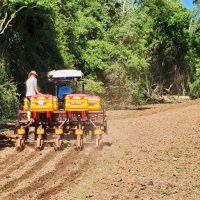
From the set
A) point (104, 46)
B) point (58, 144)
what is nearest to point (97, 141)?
point (58, 144)

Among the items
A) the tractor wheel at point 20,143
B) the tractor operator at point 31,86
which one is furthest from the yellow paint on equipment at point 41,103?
the tractor wheel at point 20,143

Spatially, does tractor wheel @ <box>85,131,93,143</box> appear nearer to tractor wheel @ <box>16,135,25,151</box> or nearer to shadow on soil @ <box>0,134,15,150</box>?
tractor wheel @ <box>16,135,25,151</box>

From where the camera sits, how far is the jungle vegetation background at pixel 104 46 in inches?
1228

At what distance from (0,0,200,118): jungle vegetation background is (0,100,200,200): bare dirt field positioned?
1260cm

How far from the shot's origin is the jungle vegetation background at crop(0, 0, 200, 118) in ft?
102

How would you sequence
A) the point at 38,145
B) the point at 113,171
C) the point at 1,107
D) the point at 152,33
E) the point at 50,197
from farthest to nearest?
the point at 152,33 → the point at 1,107 → the point at 38,145 → the point at 113,171 → the point at 50,197

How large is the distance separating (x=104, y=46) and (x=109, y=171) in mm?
27819

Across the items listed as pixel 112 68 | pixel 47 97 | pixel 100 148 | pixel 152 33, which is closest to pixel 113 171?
pixel 100 148

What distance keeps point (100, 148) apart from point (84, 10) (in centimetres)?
2653

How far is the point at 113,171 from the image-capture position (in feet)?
39.4

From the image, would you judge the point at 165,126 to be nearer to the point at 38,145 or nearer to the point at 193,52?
the point at 38,145

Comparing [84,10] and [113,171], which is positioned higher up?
[84,10]

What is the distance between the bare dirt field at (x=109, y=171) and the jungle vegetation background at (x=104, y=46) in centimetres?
1260

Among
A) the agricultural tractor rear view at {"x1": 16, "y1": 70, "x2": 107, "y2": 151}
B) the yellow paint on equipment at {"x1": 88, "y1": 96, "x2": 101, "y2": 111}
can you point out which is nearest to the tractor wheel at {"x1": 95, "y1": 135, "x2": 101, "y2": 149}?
the agricultural tractor rear view at {"x1": 16, "y1": 70, "x2": 107, "y2": 151}
